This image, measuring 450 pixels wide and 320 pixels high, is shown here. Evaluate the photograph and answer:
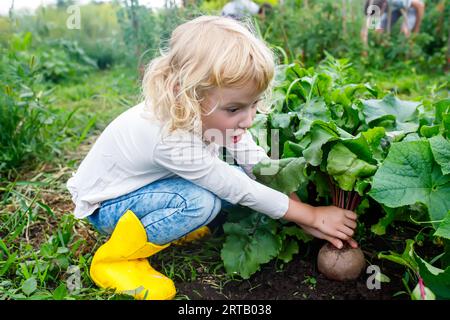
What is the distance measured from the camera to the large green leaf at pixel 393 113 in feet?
5.89

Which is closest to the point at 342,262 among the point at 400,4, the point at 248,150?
the point at 248,150

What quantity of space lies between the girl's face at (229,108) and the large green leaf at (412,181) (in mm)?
435

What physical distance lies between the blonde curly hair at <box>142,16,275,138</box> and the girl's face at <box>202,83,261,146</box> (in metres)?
0.02

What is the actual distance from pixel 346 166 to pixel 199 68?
516mm

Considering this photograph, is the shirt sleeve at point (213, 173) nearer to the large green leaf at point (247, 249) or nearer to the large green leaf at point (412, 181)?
the large green leaf at point (247, 249)

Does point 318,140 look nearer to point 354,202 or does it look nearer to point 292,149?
point 292,149

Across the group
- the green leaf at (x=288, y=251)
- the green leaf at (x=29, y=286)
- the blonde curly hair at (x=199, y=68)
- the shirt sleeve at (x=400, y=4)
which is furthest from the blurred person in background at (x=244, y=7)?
the green leaf at (x=29, y=286)

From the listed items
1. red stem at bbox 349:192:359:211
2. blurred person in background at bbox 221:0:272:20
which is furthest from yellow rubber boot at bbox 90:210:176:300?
blurred person in background at bbox 221:0:272:20

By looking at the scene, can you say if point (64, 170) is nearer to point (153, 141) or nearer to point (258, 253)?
point (153, 141)

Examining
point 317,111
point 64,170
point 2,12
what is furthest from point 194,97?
point 2,12

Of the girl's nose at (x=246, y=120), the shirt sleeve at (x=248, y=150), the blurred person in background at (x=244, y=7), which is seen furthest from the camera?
the blurred person in background at (x=244, y=7)

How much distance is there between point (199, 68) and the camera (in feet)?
5.11

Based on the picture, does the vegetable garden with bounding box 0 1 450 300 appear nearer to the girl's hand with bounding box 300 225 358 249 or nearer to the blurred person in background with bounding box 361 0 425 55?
the girl's hand with bounding box 300 225 358 249

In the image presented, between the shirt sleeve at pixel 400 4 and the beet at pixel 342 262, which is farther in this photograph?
the shirt sleeve at pixel 400 4
